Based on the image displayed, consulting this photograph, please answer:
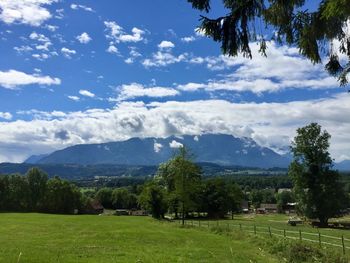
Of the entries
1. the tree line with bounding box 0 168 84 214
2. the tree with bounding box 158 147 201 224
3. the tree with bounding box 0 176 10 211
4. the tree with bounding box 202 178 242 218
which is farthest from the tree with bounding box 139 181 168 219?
the tree with bounding box 0 176 10 211

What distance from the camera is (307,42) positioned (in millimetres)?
9781

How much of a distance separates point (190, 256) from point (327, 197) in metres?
50.3

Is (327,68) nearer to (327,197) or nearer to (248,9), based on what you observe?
(248,9)

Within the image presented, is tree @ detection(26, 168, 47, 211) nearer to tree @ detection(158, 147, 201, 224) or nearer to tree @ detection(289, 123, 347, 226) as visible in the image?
tree @ detection(158, 147, 201, 224)

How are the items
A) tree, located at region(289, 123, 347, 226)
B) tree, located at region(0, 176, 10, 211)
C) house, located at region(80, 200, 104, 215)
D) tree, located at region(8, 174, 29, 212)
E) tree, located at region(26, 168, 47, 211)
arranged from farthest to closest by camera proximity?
1. house, located at region(80, 200, 104, 215)
2. tree, located at region(26, 168, 47, 211)
3. tree, located at region(8, 174, 29, 212)
4. tree, located at region(0, 176, 10, 211)
5. tree, located at region(289, 123, 347, 226)

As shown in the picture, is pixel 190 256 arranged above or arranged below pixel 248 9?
below

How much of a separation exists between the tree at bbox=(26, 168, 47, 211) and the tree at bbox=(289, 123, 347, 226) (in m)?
97.5

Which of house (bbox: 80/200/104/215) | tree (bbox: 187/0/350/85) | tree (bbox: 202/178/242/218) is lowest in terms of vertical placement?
house (bbox: 80/200/104/215)

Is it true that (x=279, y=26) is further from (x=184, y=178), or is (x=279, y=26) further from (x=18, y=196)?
(x=18, y=196)

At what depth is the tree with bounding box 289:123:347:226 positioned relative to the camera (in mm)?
75125

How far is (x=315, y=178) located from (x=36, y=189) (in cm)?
10209

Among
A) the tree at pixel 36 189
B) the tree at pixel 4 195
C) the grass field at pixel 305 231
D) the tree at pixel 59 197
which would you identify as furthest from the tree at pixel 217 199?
the tree at pixel 4 195

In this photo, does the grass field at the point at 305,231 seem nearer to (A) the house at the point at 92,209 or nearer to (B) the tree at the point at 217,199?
(B) the tree at the point at 217,199

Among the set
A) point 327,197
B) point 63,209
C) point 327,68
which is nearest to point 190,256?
point 327,68
